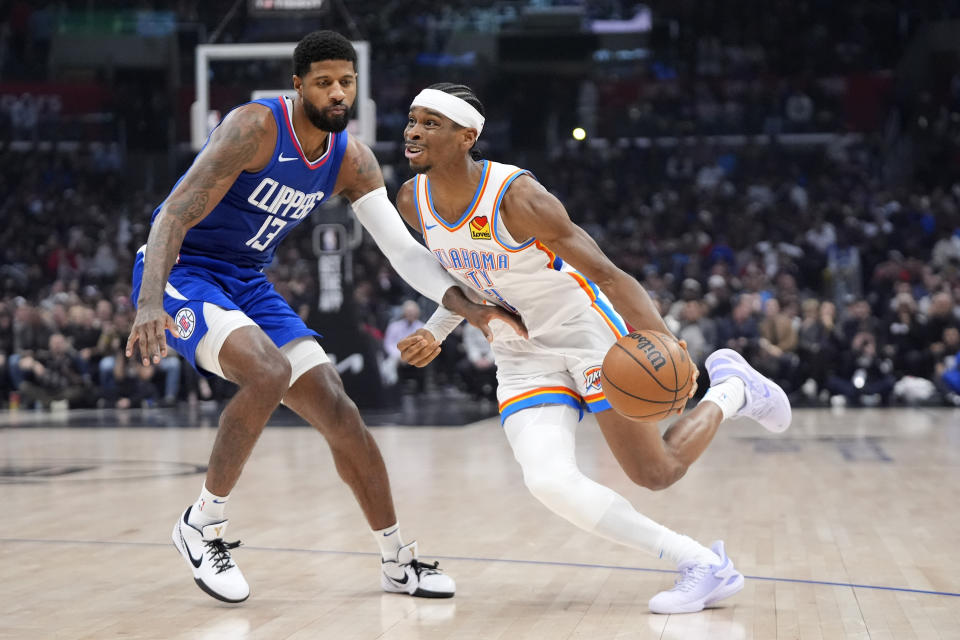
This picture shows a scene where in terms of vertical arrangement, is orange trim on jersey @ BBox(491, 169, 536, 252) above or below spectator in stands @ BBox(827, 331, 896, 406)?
above

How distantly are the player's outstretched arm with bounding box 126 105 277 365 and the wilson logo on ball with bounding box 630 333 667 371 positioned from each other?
1.47m

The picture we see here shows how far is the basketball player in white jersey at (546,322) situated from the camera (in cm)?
378

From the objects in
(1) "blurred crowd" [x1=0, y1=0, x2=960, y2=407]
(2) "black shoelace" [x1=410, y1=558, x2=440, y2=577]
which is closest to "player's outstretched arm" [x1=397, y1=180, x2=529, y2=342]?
(2) "black shoelace" [x1=410, y1=558, x2=440, y2=577]

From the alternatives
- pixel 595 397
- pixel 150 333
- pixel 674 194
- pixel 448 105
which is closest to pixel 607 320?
pixel 595 397

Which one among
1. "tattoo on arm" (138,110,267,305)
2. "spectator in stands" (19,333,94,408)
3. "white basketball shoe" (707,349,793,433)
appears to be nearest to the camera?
"tattoo on arm" (138,110,267,305)

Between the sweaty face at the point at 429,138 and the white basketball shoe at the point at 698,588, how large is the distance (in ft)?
5.29

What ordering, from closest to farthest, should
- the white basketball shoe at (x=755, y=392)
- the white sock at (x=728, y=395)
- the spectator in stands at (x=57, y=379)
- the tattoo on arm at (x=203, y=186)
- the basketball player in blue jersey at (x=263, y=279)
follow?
the tattoo on arm at (x=203, y=186)
the basketball player in blue jersey at (x=263, y=279)
the white sock at (x=728, y=395)
the white basketball shoe at (x=755, y=392)
the spectator in stands at (x=57, y=379)

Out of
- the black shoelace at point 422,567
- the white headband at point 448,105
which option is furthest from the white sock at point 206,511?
the white headband at point 448,105

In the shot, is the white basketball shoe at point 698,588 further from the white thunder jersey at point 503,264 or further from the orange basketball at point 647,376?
the white thunder jersey at point 503,264

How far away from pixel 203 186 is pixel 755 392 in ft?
7.94

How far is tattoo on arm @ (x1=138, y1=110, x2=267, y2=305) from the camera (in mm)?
3766

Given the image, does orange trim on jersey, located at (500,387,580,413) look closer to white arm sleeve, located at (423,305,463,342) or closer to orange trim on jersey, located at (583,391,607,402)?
orange trim on jersey, located at (583,391,607,402)

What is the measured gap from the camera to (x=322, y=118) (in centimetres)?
402

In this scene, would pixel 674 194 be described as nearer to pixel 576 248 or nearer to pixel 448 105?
pixel 448 105
